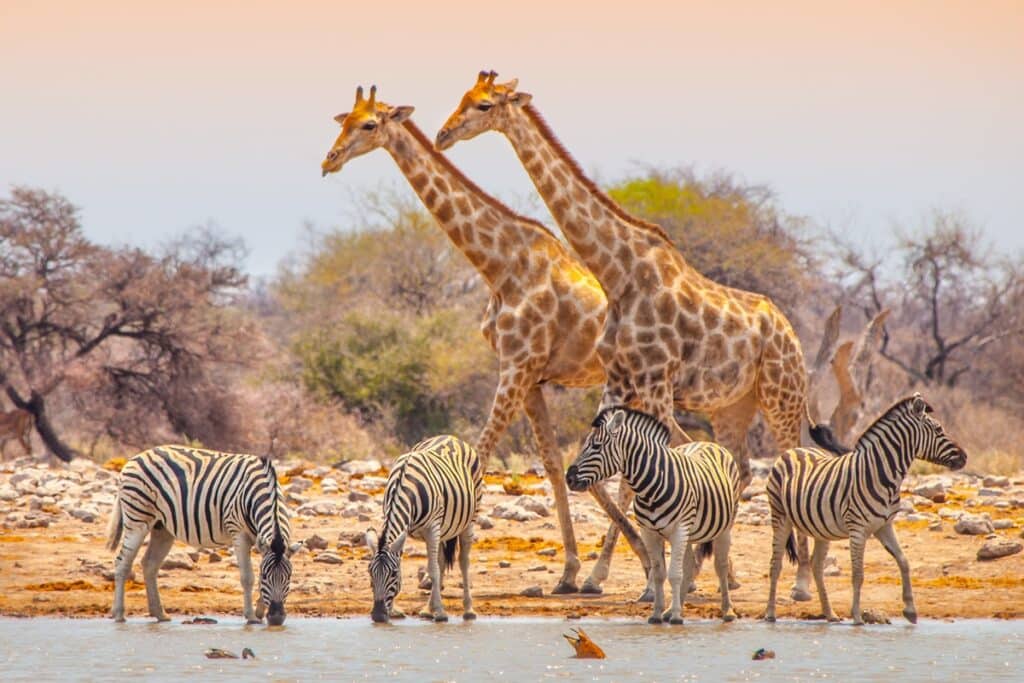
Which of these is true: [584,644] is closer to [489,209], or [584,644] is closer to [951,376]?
[489,209]

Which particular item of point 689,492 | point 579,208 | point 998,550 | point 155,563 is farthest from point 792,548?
point 155,563

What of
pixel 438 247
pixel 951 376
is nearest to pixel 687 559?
pixel 951 376

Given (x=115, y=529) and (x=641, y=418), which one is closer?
(x=641, y=418)

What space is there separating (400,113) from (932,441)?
188 inches

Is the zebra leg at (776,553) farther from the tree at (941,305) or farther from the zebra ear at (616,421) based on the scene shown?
the tree at (941,305)

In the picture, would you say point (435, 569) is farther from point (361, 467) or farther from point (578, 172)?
point (361, 467)

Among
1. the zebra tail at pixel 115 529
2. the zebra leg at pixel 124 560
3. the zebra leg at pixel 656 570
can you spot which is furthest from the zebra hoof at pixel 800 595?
the zebra tail at pixel 115 529

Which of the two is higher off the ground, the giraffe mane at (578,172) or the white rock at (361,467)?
the giraffe mane at (578,172)

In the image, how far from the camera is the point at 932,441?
12016mm

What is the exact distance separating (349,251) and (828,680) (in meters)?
36.6

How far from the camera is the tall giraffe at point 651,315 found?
43.6 ft

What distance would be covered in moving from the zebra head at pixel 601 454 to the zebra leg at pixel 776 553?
4.06ft

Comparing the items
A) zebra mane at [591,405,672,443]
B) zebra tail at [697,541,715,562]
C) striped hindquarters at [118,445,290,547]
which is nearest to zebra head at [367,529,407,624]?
striped hindquarters at [118,445,290,547]

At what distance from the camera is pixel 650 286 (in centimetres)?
1355
